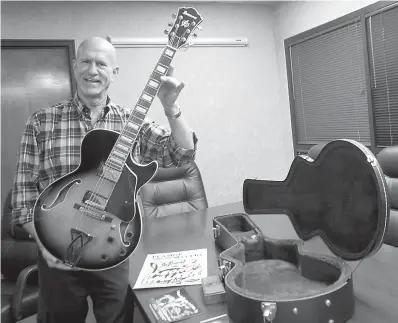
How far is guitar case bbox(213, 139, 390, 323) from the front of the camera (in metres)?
0.75

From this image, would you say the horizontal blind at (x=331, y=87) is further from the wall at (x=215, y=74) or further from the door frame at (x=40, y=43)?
the door frame at (x=40, y=43)

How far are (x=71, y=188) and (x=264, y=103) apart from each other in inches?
101

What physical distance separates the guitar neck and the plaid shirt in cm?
14

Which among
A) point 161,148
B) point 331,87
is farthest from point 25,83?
point 331,87

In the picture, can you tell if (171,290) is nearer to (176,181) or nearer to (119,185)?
(119,185)

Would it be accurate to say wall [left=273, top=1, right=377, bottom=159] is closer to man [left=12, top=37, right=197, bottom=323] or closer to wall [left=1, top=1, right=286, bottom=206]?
wall [left=1, top=1, right=286, bottom=206]

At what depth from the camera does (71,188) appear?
115 centimetres

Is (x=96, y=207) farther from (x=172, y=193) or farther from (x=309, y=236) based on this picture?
(x=172, y=193)

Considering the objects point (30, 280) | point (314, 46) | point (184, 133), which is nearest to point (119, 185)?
point (184, 133)

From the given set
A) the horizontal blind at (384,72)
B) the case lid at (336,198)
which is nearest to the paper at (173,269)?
the case lid at (336,198)

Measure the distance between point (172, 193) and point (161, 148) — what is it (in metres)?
0.95

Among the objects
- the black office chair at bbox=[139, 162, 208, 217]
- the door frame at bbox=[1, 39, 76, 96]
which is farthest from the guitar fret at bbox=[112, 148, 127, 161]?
the door frame at bbox=[1, 39, 76, 96]

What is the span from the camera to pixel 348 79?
2680mm

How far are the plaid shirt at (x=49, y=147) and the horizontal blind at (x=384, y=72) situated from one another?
1728 millimetres
